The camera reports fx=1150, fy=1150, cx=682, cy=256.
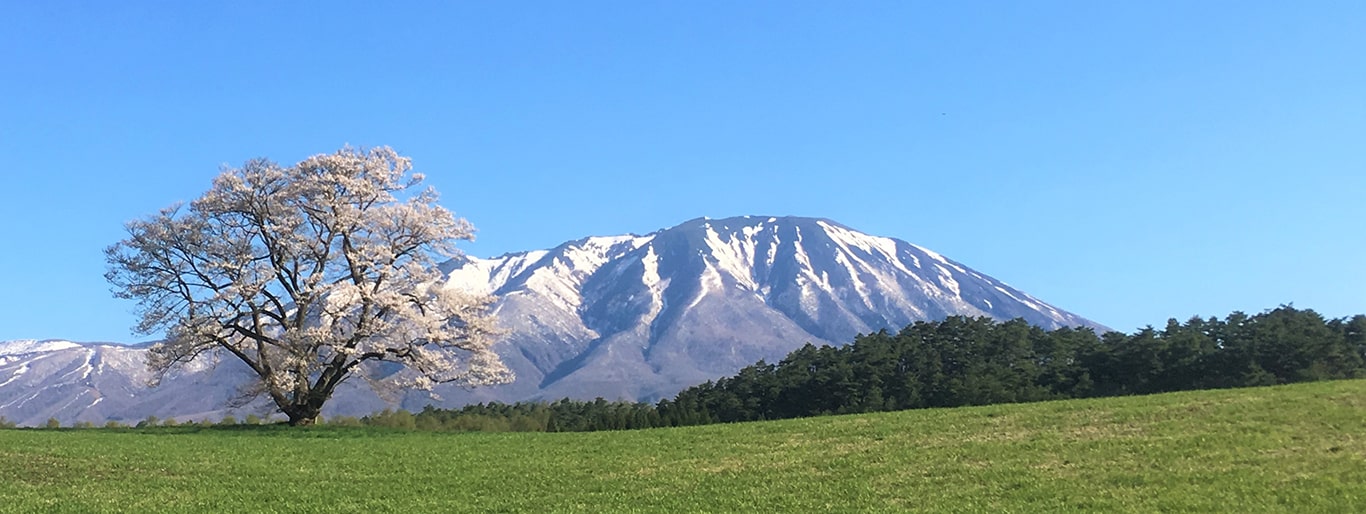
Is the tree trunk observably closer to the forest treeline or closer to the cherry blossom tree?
the cherry blossom tree

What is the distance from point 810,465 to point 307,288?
26552 mm

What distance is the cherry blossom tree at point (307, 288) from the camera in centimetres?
4566

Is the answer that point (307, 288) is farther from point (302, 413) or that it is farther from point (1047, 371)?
point (1047, 371)

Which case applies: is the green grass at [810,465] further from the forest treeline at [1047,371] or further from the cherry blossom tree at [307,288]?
the forest treeline at [1047,371]

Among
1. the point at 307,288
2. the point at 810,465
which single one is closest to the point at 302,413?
the point at 307,288

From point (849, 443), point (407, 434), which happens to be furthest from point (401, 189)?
point (849, 443)

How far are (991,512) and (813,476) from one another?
18.7 feet

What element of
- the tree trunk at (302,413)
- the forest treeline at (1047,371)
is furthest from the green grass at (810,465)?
the forest treeline at (1047,371)

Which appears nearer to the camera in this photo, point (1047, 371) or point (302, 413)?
point (302, 413)

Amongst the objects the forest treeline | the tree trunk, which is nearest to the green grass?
the tree trunk

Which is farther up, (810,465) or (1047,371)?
(1047,371)

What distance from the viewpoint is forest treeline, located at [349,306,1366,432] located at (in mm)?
65125

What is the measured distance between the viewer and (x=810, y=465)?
27.5 m

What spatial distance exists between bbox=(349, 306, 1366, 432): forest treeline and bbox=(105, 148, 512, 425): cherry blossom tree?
1294 centimetres
